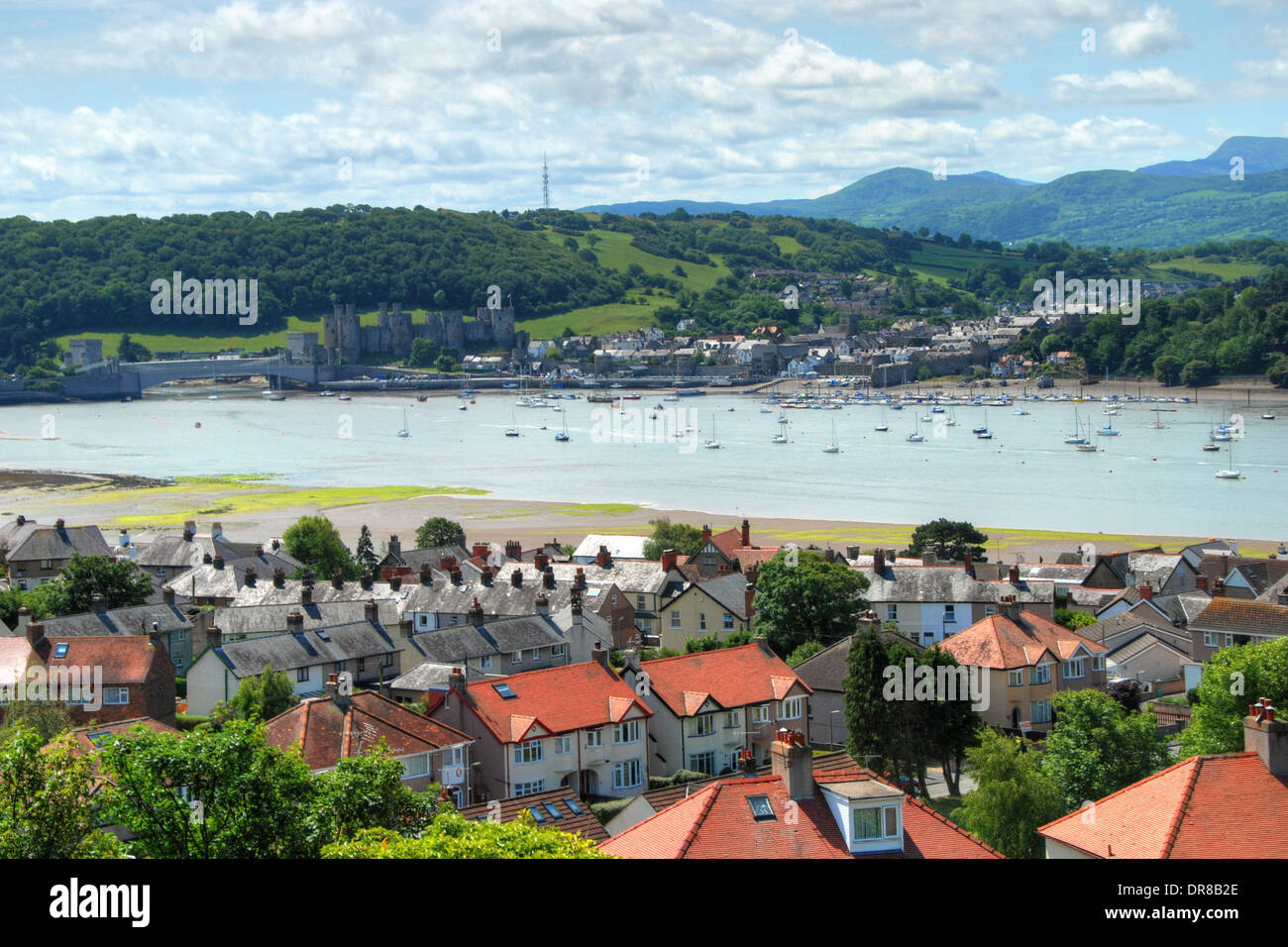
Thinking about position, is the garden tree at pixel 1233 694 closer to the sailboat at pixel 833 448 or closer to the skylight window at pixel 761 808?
the skylight window at pixel 761 808

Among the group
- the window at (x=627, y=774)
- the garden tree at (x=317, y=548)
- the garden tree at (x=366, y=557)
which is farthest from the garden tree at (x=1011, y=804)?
the garden tree at (x=366, y=557)

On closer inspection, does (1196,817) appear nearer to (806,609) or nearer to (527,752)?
(527,752)

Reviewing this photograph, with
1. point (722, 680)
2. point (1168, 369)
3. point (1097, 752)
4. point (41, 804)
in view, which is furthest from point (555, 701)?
point (1168, 369)

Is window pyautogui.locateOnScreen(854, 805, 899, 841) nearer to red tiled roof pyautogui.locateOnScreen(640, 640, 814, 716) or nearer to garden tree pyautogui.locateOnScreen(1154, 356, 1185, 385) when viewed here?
red tiled roof pyautogui.locateOnScreen(640, 640, 814, 716)

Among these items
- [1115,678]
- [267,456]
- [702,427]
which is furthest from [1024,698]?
[702,427]

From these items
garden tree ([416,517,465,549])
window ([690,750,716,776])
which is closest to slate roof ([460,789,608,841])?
window ([690,750,716,776])

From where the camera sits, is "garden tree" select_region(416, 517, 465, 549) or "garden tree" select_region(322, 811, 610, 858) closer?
"garden tree" select_region(322, 811, 610, 858)
